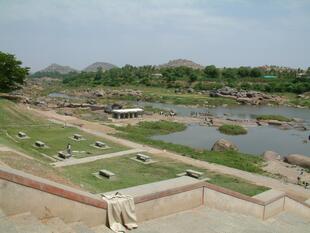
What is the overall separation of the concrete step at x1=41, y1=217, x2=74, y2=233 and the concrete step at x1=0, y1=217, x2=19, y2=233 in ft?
3.02

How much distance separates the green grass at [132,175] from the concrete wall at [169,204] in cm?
500

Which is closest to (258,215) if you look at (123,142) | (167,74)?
(123,142)

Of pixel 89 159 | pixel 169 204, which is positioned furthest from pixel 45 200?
pixel 89 159

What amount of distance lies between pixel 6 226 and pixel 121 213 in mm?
3394

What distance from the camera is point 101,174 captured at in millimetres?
18422

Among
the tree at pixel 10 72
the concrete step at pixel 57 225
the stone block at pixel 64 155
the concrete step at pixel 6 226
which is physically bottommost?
the stone block at pixel 64 155

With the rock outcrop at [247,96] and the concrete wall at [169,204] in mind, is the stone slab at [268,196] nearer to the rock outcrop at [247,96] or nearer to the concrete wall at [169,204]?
the concrete wall at [169,204]

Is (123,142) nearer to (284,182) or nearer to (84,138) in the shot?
(84,138)

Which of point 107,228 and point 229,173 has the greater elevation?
point 107,228

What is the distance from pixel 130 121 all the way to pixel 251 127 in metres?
17.2

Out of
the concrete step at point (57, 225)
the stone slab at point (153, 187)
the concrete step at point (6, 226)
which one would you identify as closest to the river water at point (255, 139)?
the stone slab at point (153, 187)

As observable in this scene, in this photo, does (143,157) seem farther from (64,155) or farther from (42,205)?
(42,205)

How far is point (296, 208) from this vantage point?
1580 centimetres

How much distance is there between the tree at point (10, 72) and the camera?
44406mm
